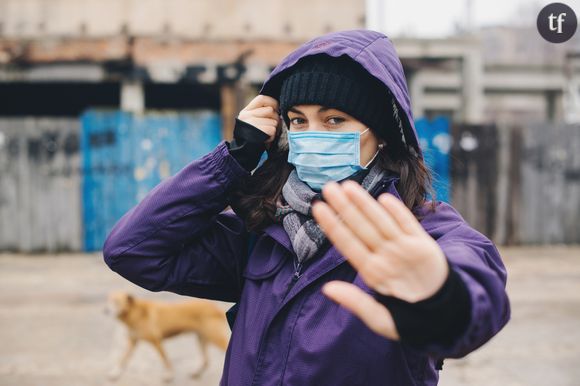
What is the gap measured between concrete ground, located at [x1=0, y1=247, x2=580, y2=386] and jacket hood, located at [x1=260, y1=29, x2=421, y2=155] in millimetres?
3325

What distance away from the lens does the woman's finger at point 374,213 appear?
1.07 m

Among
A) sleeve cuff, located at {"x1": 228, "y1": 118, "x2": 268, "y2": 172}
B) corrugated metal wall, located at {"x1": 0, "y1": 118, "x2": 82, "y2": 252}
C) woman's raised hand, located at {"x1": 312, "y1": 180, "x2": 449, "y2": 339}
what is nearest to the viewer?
woman's raised hand, located at {"x1": 312, "y1": 180, "x2": 449, "y2": 339}

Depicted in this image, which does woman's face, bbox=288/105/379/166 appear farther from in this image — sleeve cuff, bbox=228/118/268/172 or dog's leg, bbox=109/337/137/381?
dog's leg, bbox=109/337/137/381

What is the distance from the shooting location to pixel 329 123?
1885mm

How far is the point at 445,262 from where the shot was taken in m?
1.10

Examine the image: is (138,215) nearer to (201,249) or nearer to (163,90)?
(201,249)

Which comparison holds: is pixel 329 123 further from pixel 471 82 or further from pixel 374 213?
pixel 471 82

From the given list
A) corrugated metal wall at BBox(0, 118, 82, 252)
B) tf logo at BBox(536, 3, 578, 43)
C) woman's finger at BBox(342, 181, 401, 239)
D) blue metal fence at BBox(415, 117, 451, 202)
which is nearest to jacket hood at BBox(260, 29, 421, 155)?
woman's finger at BBox(342, 181, 401, 239)

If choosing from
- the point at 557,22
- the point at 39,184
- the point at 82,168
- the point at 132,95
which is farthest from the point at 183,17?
the point at 557,22

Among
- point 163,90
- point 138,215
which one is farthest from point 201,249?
point 163,90

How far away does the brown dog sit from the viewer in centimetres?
469

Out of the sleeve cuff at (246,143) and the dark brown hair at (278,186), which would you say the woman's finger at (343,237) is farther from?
the sleeve cuff at (246,143)

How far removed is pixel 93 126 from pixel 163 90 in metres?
4.32

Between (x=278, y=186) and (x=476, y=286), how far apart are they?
0.92 m
